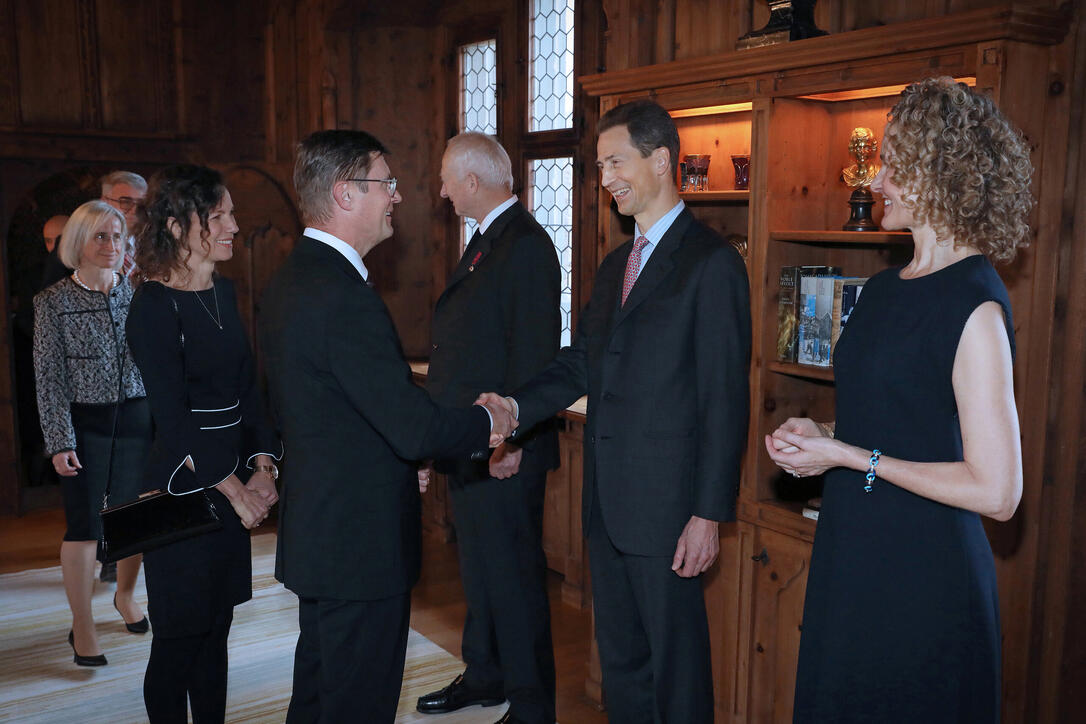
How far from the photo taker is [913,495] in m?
1.97

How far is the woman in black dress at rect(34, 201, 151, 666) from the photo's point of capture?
4.02 metres

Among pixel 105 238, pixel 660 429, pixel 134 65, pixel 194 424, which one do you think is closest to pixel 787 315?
pixel 660 429

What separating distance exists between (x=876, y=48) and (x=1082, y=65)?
0.52 m

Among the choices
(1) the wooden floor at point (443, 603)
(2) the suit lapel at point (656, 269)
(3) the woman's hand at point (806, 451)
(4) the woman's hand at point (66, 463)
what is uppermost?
(2) the suit lapel at point (656, 269)

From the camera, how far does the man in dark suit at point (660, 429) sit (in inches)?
98.3

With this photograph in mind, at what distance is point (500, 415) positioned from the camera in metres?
2.80

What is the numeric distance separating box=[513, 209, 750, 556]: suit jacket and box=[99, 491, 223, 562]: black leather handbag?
3.65 ft

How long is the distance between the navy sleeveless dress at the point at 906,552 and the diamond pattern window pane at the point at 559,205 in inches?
123

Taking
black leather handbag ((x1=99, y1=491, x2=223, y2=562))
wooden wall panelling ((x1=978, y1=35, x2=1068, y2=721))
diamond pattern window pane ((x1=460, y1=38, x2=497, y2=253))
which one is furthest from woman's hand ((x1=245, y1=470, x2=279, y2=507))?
diamond pattern window pane ((x1=460, y1=38, x2=497, y2=253))

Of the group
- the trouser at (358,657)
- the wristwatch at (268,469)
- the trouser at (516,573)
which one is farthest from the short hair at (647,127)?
the wristwatch at (268,469)

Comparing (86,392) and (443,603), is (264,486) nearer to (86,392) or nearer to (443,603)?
(86,392)

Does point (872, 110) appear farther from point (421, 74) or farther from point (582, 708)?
point (421, 74)

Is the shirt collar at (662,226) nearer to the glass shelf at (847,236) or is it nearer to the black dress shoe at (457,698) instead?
the glass shelf at (847,236)

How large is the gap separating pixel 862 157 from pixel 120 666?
351 cm
